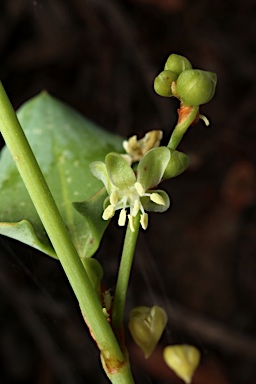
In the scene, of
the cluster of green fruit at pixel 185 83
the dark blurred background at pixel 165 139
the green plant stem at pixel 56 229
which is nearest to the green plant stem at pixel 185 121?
the cluster of green fruit at pixel 185 83

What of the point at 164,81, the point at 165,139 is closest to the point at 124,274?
the point at 164,81

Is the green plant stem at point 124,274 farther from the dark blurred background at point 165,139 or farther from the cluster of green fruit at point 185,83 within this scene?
the dark blurred background at point 165,139

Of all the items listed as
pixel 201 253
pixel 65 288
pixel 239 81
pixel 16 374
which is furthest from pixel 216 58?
pixel 65 288

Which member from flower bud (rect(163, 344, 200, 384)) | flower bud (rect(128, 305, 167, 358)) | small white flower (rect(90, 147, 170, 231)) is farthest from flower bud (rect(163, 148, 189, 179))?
flower bud (rect(163, 344, 200, 384))

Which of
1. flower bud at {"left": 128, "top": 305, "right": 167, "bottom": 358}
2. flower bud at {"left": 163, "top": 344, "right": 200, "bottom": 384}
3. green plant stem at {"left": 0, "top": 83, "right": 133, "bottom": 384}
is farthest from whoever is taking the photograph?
flower bud at {"left": 163, "top": 344, "right": 200, "bottom": 384}

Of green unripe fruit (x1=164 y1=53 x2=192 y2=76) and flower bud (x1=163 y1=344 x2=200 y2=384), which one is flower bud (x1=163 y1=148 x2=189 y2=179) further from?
flower bud (x1=163 y1=344 x2=200 y2=384)

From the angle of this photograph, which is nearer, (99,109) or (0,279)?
(0,279)

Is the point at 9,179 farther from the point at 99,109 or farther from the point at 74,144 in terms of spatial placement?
the point at 99,109
